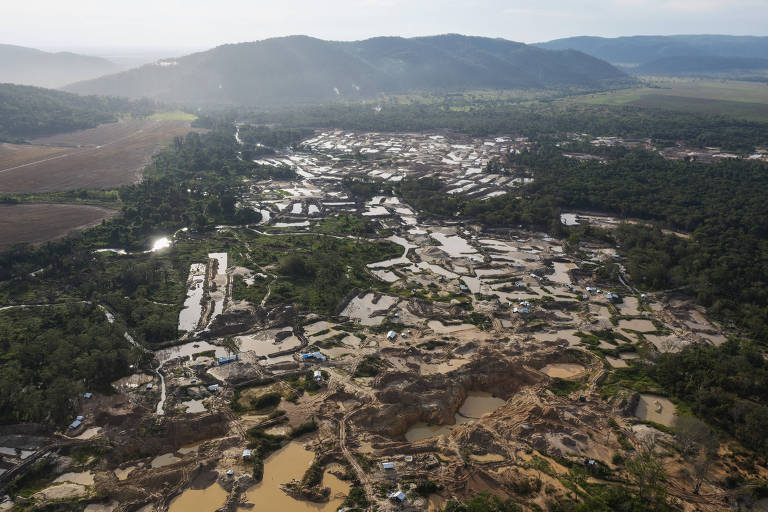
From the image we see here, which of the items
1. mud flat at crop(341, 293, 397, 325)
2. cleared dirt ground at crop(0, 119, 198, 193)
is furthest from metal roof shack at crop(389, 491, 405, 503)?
cleared dirt ground at crop(0, 119, 198, 193)

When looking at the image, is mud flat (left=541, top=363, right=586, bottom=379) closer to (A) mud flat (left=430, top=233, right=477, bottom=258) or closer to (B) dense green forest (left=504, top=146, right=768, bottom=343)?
(B) dense green forest (left=504, top=146, right=768, bottom=343)

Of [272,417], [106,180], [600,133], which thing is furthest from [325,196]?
[600,133]

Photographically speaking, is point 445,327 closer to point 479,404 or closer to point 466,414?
point 479,404

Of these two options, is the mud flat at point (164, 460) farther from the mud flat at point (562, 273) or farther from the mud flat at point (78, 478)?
the mud flat at point (562, 273)

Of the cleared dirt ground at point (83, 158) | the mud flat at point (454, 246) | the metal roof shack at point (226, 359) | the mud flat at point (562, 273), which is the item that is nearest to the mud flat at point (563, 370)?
the mud flat at point (562, 273)

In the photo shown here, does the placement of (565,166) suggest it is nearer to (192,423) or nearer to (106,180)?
(192,423)

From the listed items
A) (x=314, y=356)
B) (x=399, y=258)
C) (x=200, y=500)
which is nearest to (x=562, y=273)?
(x=399, y=258)
